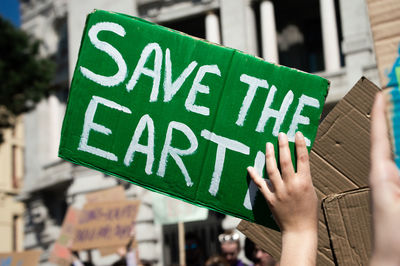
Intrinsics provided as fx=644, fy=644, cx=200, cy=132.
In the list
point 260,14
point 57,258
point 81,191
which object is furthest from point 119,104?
point 81,191

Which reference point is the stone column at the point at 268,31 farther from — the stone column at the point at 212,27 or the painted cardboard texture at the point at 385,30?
the painted cardboard texture at the point at 385,30

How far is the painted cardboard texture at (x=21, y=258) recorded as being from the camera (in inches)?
244

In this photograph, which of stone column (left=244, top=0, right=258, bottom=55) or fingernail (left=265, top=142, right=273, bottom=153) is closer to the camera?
fingernail (left=265, top=142, right=273, bottom=153)

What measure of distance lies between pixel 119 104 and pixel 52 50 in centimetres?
1741

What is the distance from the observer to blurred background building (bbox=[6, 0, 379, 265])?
511 inches

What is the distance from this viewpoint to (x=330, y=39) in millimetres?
13445

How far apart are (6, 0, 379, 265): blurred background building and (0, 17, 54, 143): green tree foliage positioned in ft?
4.08

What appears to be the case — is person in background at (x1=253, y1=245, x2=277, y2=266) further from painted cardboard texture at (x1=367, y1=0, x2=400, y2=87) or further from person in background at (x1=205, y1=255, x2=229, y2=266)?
painted cardboard texture at (x1=367, y1=0, x2=400, y2=87)

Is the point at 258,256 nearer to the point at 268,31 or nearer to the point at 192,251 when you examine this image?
the point at 192,251

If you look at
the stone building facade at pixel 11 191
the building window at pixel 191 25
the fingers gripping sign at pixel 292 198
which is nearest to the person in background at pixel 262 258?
the fingers gripping sign at pixel 292 198

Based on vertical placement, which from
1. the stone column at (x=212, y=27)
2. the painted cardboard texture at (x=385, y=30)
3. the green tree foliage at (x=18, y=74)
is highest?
the stone column at (x=212, y=27)

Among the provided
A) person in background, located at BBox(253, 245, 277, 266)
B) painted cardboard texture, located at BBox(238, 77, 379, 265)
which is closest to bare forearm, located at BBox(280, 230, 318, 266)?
painted cardboard texture, located at BBox(238, 77, 379, 265)

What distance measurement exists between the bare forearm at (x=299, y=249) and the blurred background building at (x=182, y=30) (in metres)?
10.6

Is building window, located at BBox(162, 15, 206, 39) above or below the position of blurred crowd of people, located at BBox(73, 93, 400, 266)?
above
